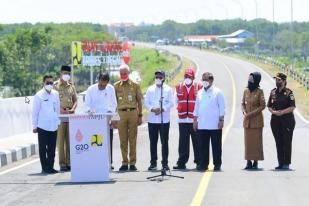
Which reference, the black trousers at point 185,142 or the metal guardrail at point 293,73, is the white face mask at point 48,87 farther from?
the metal guardrail at point 293,73

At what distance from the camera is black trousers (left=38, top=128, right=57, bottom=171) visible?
680 inches

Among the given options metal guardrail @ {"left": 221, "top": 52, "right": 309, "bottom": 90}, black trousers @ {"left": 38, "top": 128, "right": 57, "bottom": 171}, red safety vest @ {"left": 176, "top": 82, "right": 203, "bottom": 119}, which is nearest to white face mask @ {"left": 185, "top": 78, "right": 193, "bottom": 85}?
red safety vest @ {"left": 176, "top": 82, "right": 203, "bottom": 119}

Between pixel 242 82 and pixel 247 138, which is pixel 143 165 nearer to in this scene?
pixel 247 138

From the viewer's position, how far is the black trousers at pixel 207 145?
54.9ft

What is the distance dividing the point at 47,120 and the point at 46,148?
0.55 meters

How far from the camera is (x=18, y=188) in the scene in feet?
49.0

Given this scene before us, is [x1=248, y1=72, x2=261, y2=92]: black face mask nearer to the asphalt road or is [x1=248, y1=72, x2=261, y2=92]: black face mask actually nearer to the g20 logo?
the asphalt road

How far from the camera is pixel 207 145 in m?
16.8

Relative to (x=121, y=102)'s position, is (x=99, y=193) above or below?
below

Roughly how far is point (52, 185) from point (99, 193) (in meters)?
1.43

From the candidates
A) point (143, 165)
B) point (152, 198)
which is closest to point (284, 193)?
point (152, 198)

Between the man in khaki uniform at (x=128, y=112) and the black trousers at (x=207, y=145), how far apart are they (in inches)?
47.9

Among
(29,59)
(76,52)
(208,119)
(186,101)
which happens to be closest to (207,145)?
(208,119)

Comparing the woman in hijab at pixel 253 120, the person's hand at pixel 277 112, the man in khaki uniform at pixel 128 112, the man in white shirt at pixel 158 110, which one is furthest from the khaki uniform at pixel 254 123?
the man in khaki uniform at pixel 128 112
